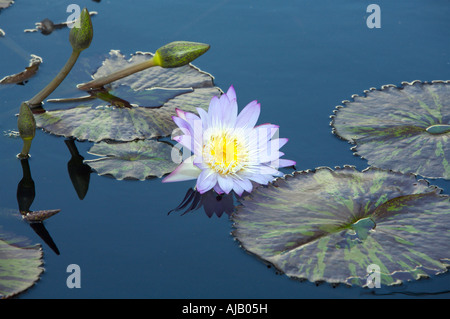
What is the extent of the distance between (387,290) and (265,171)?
733 mm

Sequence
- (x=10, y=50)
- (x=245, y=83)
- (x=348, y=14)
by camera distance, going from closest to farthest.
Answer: (x=245, y=83)
(x=10, y=50)
(x=348, y=14)

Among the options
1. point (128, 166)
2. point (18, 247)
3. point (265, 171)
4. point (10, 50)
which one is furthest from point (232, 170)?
point (10, 50)

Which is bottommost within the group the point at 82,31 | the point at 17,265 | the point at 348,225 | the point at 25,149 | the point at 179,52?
the point at 17,265

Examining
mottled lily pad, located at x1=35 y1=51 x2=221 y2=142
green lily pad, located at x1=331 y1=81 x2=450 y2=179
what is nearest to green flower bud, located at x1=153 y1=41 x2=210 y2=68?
mottled lily pad, located at x1=35 y1=51 x2=221 y2=142

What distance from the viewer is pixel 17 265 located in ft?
7.00

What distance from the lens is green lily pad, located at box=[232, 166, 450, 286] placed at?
217 centimetres

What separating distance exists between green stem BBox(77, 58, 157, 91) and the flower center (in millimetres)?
621

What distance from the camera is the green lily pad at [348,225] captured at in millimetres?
Result: 2166

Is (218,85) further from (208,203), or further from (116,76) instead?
(208,203)

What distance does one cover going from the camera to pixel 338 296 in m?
2.07

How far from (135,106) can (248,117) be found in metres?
0.74

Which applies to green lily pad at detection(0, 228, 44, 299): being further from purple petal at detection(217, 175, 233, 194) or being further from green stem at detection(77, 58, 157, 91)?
green stem at detection(77, 58, 157, 91)

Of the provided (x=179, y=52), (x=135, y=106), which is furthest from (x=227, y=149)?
(x=135, y=106)
